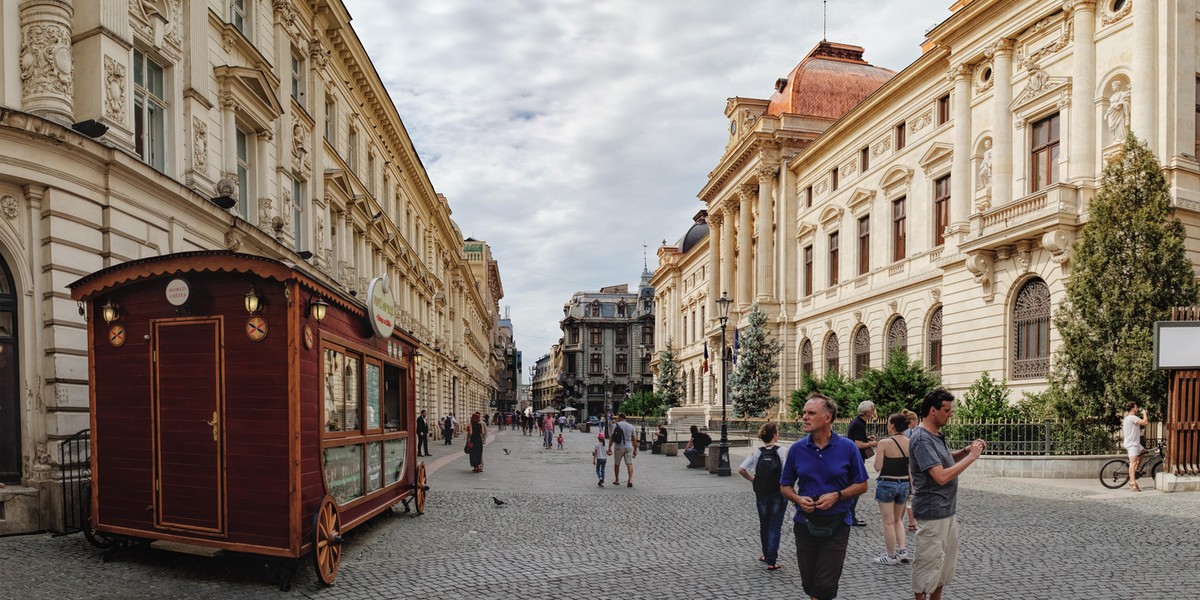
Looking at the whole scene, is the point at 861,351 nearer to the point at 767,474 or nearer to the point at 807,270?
the point at 807,270

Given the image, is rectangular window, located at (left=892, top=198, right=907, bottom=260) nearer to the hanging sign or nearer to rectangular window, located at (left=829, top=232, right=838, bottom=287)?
rectangular window, located at (left=829, top=232, right=838, bottom=287)

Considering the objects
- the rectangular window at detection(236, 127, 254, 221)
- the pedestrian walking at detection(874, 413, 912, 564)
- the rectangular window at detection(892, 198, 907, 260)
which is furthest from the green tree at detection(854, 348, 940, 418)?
the rectangular window at detection(236, 127, 254, 221)

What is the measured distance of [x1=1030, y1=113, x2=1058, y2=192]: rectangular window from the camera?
2561cm

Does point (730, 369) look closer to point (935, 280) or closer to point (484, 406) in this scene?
point (935, 280)

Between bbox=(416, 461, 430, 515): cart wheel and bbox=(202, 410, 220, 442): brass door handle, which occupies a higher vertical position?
bbox=(202, 410, 220, 442): brass door handle

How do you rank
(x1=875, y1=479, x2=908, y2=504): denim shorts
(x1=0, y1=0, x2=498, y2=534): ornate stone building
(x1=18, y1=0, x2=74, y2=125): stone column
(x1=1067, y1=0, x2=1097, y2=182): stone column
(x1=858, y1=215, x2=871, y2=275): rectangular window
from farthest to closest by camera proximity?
(x1=858, y1=215, x2=871, y2=275): rectangular window < (x1=1067, y1=0, x2=1097, y2=182): stone column < (x1=18, y1=0, x2=74, y2=125): stone column < (x1=0, y1=0, x2=498, y2=534): ornate stone building < (x1=875, y1=479, x2=908, y2=504): denim shorts

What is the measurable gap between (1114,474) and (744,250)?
36.7 metres

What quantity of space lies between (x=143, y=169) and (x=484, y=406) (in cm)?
7500

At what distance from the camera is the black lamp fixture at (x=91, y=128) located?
37.0ft

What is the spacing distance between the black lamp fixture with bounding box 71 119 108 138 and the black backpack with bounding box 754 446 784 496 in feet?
31.3

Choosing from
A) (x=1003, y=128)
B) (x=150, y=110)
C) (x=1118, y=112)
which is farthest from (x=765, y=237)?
(x=150, y=110)

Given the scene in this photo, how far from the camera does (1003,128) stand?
27219 millimetres

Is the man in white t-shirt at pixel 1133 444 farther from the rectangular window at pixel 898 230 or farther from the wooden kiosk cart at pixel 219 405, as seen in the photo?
the rectangular window at pixel 898 230

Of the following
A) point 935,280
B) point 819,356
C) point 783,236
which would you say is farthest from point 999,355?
point 783,236
